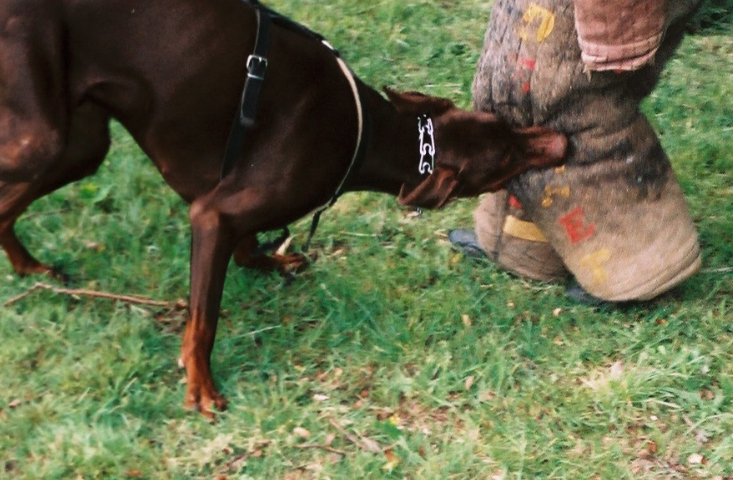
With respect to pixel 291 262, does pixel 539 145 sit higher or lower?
higher

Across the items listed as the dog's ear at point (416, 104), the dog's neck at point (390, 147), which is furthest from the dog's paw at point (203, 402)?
the dog's ear at point (416, 104)

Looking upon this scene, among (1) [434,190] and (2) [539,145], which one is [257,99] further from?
(2) [539,145]

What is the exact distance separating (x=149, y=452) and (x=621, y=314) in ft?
5.95

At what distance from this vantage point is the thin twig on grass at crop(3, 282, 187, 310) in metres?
3.44

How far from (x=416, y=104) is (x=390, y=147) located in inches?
7.7

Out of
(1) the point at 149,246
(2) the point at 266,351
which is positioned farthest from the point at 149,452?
(1) the point at 149,246

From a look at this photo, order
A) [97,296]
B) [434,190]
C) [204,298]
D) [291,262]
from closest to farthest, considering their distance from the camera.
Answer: [204,298] < [434,190] < [97,296] < [291,262]

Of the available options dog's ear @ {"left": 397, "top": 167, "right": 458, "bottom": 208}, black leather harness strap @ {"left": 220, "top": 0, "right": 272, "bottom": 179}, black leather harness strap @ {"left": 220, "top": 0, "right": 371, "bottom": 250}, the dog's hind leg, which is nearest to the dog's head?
dog's ear @ {"left": 397, "top": 167, "right": 458, "bottom": 208}

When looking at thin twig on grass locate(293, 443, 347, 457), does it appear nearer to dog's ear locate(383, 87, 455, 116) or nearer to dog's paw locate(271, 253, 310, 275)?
dog's paw locate(271, 253, 310, 275)

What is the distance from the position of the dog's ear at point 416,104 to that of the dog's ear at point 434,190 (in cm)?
23

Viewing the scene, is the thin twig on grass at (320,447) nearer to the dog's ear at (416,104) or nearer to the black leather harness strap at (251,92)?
the black leather harness strap at (251,92)

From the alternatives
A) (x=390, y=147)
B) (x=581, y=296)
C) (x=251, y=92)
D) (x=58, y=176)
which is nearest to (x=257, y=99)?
(x=251, y=92)

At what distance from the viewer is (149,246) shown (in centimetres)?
381

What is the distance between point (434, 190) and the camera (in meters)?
3.16
